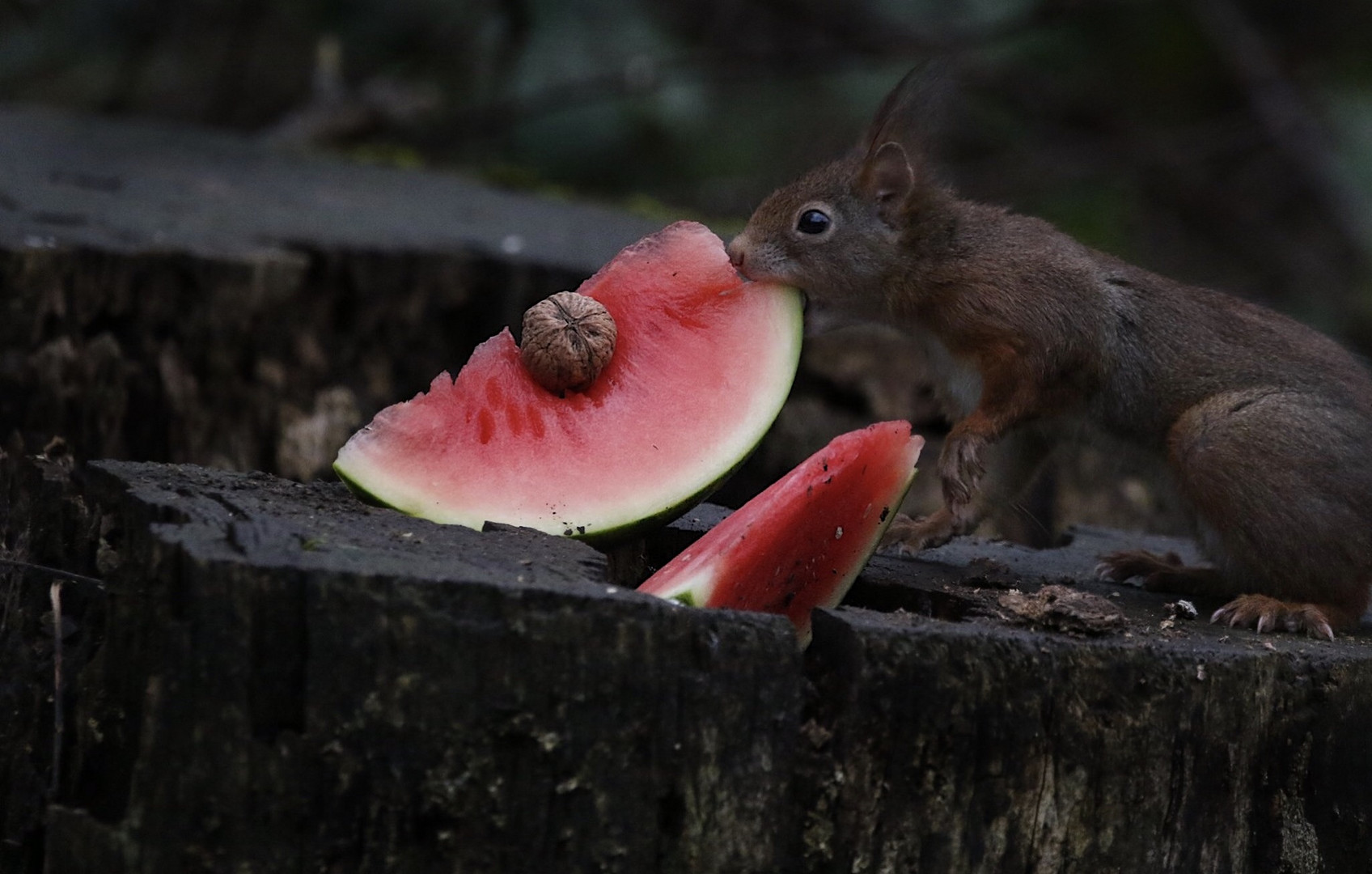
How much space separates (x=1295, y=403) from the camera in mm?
3693

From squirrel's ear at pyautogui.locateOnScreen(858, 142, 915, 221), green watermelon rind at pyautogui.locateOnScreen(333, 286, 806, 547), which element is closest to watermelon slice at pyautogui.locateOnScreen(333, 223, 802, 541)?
green watermelon rind at pyautogui.locateOnScreen(333, 286, 806, 547)

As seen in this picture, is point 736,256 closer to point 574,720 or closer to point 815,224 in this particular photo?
point 815,224

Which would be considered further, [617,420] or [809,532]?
[617,420]

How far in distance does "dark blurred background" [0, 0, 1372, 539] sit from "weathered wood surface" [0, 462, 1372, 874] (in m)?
2.98

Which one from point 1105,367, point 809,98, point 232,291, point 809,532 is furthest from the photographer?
point 809,98

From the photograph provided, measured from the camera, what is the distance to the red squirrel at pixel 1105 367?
11.7ft

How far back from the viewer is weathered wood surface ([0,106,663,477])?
15.5 feet

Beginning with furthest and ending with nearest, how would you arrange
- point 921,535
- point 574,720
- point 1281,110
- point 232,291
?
point 1281,110, point 232,291, point 921,535, point 574,720

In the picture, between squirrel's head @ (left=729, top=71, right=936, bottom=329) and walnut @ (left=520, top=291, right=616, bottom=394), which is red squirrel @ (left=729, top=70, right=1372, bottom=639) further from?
walnut @ (left=520, top=291, right=616, bottom=394)

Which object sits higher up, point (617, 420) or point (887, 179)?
point (887, 179)

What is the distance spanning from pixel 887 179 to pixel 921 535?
1023mm

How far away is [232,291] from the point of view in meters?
5.04

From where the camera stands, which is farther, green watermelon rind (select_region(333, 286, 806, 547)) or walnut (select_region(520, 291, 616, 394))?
walnut (select_region(520, 291, 616, 394))

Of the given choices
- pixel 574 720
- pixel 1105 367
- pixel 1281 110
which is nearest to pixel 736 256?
pixel 1105 367
